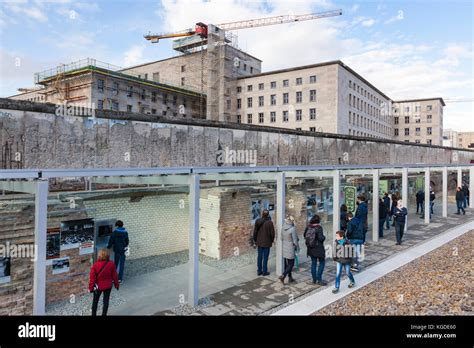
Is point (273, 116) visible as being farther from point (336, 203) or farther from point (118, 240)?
point (118, 240)

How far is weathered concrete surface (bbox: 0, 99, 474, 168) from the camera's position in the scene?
26.2 ft

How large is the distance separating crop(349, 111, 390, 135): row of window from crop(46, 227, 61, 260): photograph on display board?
51368 millimetres

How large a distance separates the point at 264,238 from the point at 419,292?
3682mm

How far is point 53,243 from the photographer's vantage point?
6.87 m

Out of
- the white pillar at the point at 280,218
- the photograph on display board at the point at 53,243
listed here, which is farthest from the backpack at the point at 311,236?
the photograph on display board at the point at 53,243

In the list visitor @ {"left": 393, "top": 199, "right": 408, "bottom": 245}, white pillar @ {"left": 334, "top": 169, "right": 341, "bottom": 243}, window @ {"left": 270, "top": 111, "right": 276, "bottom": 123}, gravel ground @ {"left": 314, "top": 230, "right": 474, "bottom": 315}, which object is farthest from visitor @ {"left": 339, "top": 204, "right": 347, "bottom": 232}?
window @ {"left": 270, "top": 111, "right": 276, "bottom": 123}

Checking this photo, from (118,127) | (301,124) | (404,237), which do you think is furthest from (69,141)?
(301,124)

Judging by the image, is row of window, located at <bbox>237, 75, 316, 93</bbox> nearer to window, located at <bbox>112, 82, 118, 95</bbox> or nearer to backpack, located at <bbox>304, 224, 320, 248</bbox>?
window, located at <bbox>112, 82, 118, 95</bbox>

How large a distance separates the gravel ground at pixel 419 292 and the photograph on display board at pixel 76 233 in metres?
5.19

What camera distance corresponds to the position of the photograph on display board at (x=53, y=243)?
682 cm

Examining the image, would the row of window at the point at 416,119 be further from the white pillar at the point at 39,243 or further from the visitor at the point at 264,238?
the white pillar at the point at 39,243

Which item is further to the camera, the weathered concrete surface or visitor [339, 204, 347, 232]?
visitor [339, 204, 347, 232]
